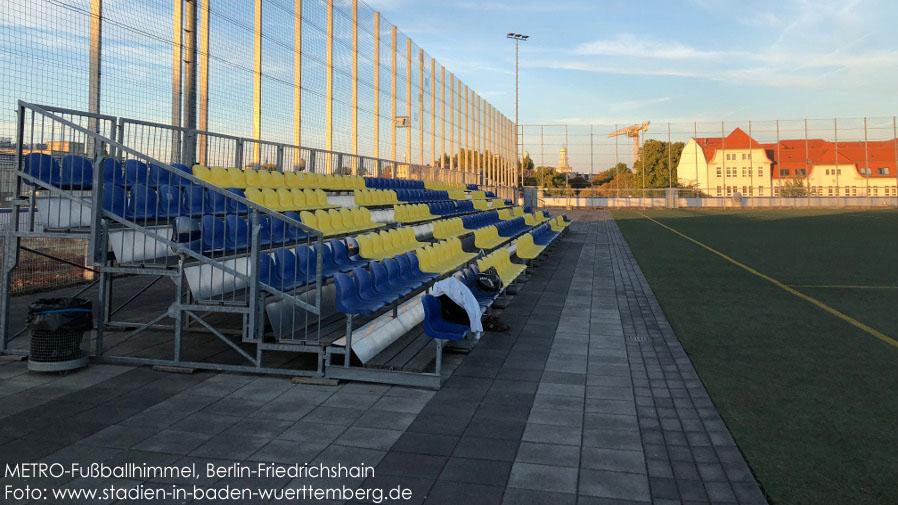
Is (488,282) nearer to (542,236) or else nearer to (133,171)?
(133,171)

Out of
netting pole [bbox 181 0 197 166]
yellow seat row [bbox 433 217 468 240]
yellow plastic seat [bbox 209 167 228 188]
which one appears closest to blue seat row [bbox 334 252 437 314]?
yellow plastic seat [bbox 209 167 228 188]

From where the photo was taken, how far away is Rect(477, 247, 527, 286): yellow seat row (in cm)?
833

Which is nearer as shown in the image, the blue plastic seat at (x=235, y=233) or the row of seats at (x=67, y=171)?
the row of seats at (x=67, y=171)

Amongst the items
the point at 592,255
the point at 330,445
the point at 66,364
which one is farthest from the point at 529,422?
the point at 592,255

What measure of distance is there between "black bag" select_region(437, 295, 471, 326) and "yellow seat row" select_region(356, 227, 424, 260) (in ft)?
7.63

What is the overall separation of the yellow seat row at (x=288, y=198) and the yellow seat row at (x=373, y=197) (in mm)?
1311

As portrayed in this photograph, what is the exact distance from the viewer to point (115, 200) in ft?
20.5

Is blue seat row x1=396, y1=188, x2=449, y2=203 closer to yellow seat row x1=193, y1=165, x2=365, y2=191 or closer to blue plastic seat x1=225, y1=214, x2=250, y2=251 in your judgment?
yellow seat row x1=193, y1=165, x2=365, y2=191

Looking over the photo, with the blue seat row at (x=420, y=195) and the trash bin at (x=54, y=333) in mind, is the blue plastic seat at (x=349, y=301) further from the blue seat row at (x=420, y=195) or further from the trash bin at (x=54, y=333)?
the blue seat row at (x=420, y=195)

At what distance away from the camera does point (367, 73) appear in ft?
58.8

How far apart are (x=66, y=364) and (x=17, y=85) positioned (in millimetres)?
3668

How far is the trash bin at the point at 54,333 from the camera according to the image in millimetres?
5496

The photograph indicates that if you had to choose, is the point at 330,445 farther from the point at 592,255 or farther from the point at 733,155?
the point at 733,155

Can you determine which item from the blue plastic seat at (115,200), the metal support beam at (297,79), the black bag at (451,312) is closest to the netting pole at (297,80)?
the metal support beam at (297,79)
